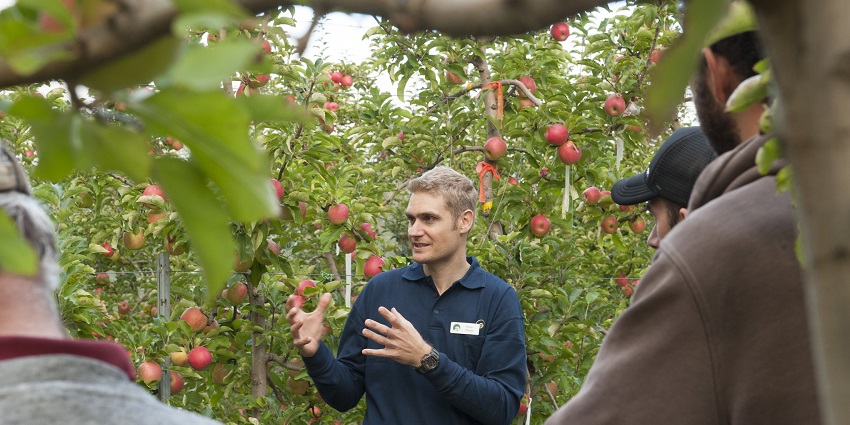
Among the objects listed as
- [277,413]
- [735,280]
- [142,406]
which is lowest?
[277,413]

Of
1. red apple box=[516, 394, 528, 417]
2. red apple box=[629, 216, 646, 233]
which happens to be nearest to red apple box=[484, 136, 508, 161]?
red apple box=[629, 216, 646, 233]

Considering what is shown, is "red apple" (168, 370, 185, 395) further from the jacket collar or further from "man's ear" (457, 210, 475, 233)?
the jacket collar

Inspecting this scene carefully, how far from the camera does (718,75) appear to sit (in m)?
1.26

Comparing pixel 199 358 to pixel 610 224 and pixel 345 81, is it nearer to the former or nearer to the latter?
pixel 610 224

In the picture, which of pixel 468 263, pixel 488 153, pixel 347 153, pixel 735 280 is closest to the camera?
pixel 735 280

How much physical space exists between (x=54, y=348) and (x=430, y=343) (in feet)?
5.79

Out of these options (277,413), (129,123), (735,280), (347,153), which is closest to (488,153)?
(347,153)

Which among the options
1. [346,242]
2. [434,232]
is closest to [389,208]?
[346,242]

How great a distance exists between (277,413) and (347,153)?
6.31 feet

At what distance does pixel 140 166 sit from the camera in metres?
0.42

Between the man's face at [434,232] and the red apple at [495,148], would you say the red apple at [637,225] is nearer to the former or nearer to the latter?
the red apple at [495,148]

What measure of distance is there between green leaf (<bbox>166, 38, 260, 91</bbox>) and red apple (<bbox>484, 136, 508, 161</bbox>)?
13.2ft

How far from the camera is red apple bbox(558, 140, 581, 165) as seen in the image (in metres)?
4.07

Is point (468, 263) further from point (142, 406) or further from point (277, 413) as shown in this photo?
point (142, 406)
